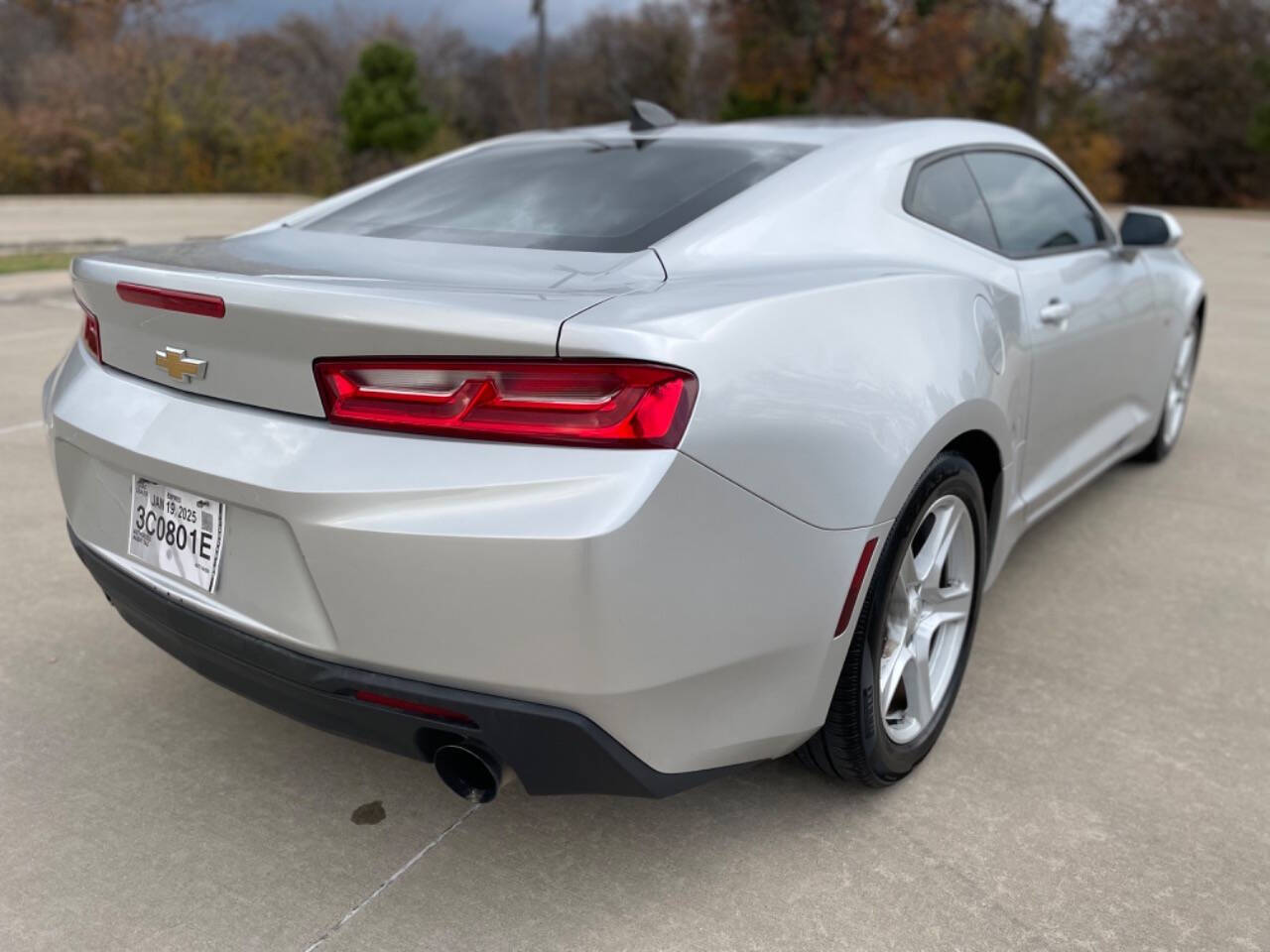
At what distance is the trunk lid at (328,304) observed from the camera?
1.70m

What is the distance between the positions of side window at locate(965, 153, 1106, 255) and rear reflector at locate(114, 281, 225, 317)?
1990mm

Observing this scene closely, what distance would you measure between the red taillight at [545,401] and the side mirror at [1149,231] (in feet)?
9.08

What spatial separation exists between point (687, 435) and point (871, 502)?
1.51ft

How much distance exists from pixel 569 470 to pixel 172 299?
0.82 meters

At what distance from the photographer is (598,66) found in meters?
51.6

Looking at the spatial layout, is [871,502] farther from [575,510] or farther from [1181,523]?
[1181,523]

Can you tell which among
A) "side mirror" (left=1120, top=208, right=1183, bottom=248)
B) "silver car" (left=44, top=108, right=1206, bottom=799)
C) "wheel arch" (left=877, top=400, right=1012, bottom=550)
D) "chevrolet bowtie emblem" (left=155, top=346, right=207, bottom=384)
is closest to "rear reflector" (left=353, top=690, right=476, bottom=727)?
"silver car" (left=44, top=108, right=1206, bottom=799)

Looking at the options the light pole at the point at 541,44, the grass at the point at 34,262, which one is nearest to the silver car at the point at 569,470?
the grass at the point at 34,262

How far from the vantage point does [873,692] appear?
86.0 inches

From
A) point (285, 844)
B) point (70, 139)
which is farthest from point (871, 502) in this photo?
→ point (70, 139)

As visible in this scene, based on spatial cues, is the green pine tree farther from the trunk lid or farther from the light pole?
the trunk lid

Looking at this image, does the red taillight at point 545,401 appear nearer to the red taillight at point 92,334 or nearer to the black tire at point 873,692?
the black tire at point 873,692

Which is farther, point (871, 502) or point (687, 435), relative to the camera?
point (871, 502)

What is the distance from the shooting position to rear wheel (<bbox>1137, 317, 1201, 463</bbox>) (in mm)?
4715
